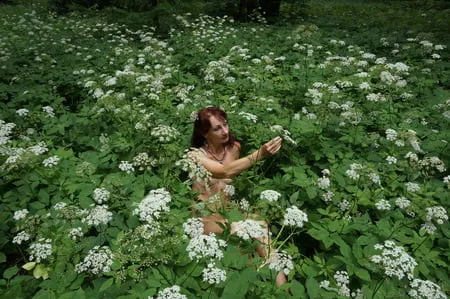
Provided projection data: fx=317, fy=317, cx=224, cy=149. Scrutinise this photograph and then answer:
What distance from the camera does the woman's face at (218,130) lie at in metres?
4.05

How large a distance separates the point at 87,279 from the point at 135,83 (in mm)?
4067

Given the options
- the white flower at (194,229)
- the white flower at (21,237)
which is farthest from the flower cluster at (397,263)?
the white flower at (21,237)

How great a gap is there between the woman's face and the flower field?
1.43ft

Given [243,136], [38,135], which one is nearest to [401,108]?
[243,136]

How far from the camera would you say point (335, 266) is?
277 centimetres

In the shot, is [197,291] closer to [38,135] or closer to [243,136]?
[243,136]

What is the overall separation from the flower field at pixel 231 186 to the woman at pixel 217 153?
176 millimetres

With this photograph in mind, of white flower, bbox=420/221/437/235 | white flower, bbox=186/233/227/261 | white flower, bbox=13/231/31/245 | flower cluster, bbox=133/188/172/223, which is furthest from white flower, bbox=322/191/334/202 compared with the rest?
white flower, bbox=13/231/31/245

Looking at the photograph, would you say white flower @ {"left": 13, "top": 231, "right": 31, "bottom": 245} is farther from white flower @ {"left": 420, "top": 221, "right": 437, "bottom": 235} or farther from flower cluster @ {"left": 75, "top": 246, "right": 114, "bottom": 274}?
white flower @ {"left": 420, "top": 221, "right": 437, "bottom": 235}

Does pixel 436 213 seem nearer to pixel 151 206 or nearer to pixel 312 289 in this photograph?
pixel 312 289

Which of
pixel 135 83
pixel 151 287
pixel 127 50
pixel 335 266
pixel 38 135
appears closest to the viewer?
pixel 151 287

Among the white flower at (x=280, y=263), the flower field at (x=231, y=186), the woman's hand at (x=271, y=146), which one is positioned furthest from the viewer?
the woman's hand at (x=271, y=146)

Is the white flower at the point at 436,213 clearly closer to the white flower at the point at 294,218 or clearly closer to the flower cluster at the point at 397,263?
the flower cluster at the point at 397,263

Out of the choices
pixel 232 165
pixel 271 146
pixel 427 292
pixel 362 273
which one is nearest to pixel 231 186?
pixel 232 165
